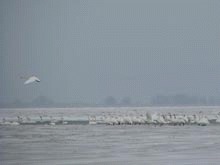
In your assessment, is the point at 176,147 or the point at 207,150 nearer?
the point at 207,150

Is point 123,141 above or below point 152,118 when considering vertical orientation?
below

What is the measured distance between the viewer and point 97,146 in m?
41.8

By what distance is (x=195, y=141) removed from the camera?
45.0 m

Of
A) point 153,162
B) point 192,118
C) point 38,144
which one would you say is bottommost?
point 153,162

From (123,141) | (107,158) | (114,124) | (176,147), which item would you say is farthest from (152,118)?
(107,158)

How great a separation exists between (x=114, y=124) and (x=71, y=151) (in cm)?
4174

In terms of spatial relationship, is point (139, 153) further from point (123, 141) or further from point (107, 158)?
point (123, 141)

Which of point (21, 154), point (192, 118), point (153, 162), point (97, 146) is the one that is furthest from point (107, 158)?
point (192, 118)

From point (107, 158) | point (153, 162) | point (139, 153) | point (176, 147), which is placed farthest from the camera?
point (176, 147)

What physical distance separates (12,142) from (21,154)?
10.2m

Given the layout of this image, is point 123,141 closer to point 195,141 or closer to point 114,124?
point 195,141

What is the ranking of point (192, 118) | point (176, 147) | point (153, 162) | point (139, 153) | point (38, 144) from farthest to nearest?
point (192, 118) < point (38, 144) < point (176, 147) < point (139, 153) < point (153, 162)

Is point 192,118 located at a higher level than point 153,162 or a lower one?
higher

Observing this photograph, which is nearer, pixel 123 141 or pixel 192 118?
pixel 123 141
